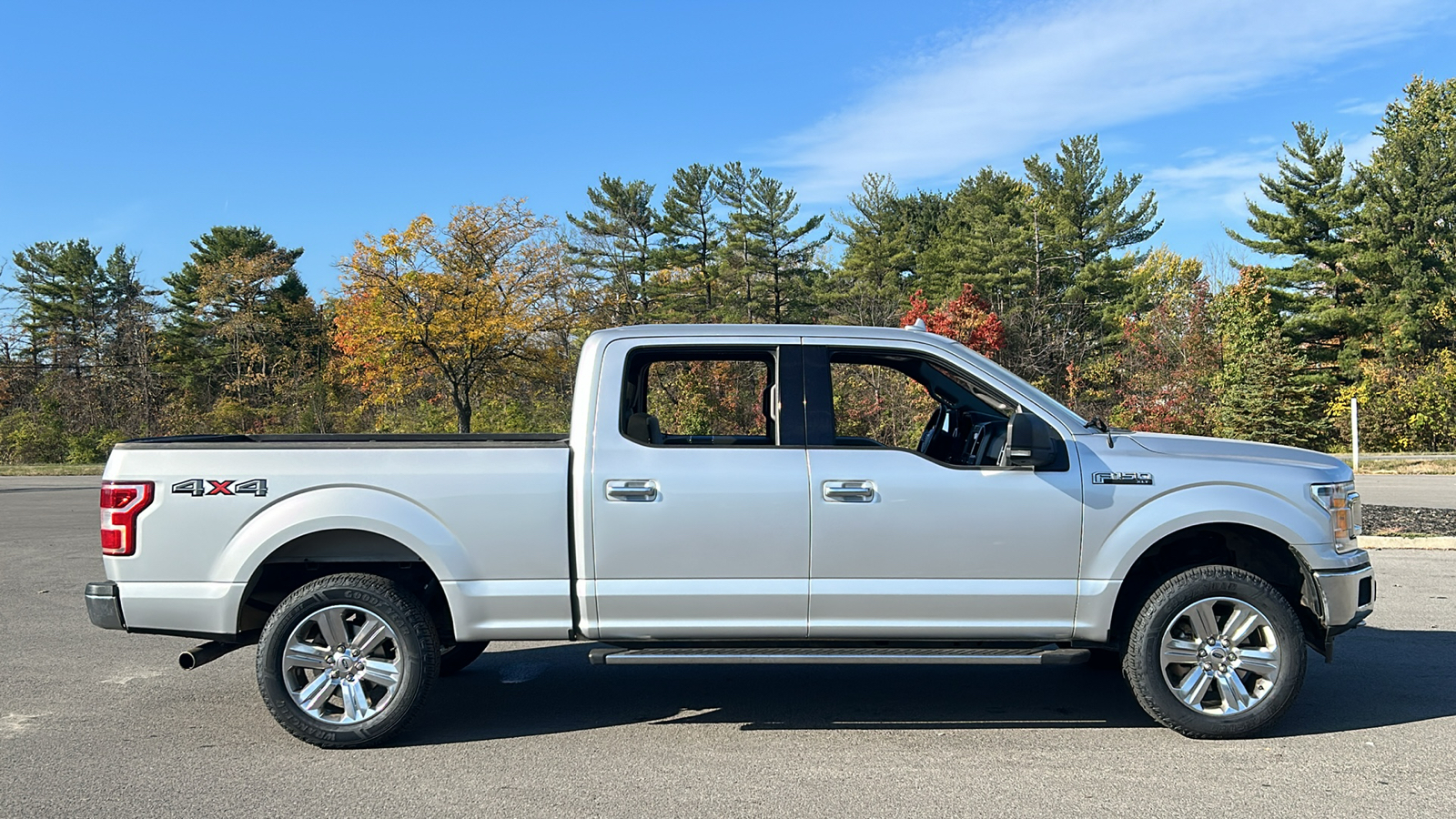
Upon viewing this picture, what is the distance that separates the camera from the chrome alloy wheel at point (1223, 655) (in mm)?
4785

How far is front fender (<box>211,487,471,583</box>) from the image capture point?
4797 mm

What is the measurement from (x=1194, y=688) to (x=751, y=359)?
106 inches

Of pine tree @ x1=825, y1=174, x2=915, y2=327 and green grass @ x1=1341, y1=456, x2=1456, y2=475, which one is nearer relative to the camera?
green grass @ x1=1341, y1=456, x2=1456, y2=475

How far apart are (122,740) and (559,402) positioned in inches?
1351

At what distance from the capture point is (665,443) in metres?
4.99

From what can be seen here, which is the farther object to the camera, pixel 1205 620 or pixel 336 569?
pixel 336 569

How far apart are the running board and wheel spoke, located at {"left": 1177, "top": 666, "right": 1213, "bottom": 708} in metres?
0.50

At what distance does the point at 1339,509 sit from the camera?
16.0 feet

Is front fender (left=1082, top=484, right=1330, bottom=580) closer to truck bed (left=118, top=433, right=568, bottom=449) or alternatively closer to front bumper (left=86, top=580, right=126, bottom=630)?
truck bed (left=118, top=433, right=568, bottom=449)

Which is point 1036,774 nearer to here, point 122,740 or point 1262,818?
point 1262,818

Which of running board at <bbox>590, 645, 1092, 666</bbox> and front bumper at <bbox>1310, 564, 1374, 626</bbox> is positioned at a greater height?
front bumper at <bbox>1310, 564, 1374, 626</bbox>

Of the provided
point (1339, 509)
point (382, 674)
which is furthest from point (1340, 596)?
point (382, 674)

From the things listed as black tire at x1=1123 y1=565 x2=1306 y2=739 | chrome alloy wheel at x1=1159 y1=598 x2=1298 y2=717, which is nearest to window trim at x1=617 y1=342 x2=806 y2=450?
black tire at x1=1123 y1=565 x2=1306 y2=739

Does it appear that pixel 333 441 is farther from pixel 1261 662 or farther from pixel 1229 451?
pixel 1261 662
